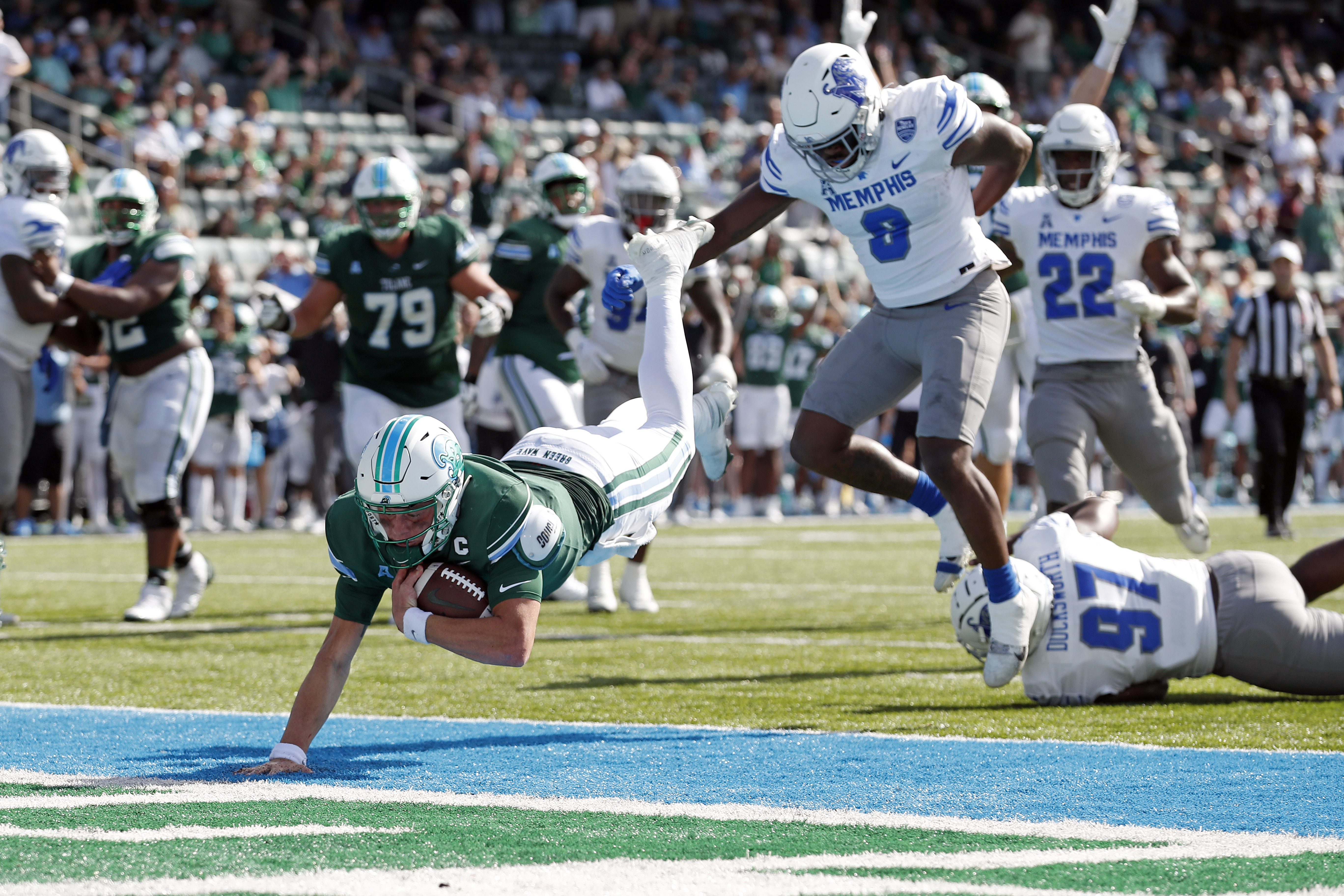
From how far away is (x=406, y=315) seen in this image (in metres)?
7.80

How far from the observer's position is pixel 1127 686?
17.3 ft

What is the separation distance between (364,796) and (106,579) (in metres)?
6.80

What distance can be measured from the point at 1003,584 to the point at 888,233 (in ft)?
3.67

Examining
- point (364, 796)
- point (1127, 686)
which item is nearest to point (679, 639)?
point (1127, 686)

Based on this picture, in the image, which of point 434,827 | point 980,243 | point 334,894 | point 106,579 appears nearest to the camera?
point 334,894

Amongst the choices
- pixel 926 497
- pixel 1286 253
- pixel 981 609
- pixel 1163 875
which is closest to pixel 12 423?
pixel 926 497

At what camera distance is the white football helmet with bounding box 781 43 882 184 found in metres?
5.07

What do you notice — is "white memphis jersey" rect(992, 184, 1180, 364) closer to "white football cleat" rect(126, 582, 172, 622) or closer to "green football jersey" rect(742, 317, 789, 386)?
"white football cleat" rect(126, 582, 172, 622)

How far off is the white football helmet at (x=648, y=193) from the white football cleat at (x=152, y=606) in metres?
2.68

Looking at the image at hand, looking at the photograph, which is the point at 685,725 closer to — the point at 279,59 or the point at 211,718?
the point at 211,718

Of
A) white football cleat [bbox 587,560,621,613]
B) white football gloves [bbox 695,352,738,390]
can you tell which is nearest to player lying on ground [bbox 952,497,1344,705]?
white football gloves [bbox 695,352,738,390]

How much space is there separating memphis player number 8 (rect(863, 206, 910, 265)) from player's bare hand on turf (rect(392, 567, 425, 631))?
194 centimetres

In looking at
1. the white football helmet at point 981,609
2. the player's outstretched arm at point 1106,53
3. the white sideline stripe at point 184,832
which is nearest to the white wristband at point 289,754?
the white sideline stripe at point 184,832

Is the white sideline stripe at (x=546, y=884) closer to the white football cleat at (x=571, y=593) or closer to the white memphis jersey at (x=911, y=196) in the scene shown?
the white memphis jersey at (x=911, y=196)
